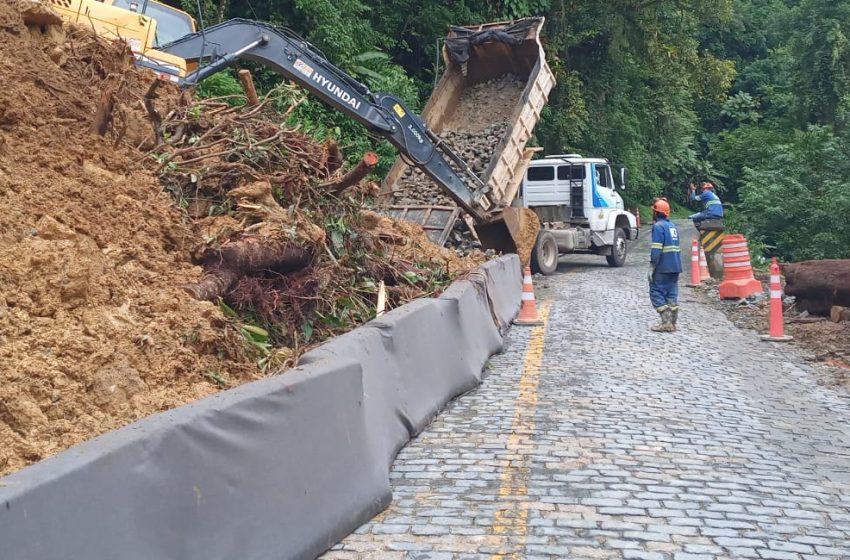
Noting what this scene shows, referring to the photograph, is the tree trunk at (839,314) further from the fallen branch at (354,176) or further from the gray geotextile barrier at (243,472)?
the gray geotextile barrier at (243,472)

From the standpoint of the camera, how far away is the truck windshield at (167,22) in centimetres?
1089

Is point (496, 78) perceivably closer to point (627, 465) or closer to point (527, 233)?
point (527, 233)

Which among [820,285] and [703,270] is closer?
[820,285]

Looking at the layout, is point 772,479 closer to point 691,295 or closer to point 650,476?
point 650,476

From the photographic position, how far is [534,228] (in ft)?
54.2

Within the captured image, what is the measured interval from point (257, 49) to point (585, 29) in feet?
63.5

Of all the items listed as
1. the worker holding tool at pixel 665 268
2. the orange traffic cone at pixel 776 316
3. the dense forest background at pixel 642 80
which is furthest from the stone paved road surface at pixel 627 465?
the dense forest background at pixel 642 80

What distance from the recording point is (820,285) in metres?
11.8

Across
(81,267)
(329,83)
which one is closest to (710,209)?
(329,83)

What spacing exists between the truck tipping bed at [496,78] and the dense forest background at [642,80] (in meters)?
2.30

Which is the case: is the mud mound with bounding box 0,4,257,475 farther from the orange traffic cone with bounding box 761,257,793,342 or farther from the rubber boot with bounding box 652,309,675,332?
the orange traffic cone with bounding box 761,257,793,342

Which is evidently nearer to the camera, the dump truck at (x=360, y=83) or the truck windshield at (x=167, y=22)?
the dump truck at (x=360, y=83)

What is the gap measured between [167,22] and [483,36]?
7280 millimetres

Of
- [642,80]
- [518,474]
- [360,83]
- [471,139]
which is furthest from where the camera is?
[642,80]
